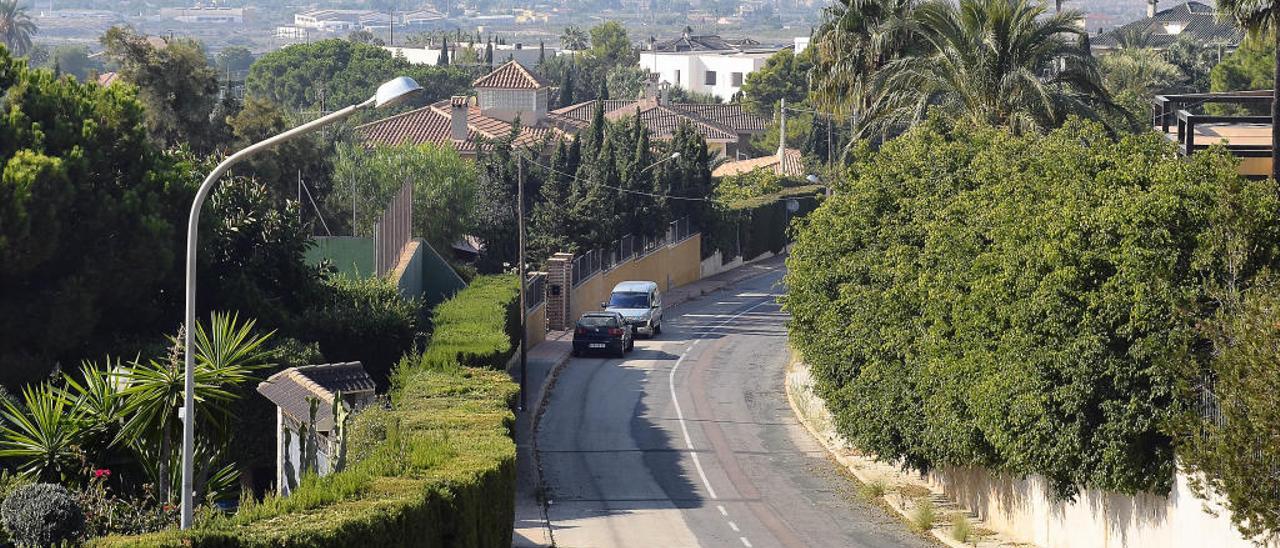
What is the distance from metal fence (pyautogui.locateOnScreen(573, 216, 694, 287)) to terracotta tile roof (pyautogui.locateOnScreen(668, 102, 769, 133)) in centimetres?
5495

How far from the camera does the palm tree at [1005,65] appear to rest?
4044 centimetres

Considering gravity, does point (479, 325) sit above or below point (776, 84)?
below

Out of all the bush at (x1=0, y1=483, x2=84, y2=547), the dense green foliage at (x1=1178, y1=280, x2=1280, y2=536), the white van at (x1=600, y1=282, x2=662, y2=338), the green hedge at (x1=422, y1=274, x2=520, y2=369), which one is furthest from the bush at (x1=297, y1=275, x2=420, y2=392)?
the bush at (x1=0, y1=483, x2=84, y2=547)

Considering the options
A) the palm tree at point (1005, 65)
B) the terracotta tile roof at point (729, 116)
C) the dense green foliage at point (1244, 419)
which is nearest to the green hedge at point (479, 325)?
the palm tree at point (1005, 65)

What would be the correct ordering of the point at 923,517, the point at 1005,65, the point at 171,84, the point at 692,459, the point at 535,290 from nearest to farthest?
the point at 923,517 → the point at 692,459 → the point at 1005,65 → the point at 535,290 → the point at 171,84

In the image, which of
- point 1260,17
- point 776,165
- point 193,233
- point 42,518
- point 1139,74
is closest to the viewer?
point 42,518

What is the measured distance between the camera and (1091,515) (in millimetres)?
27594

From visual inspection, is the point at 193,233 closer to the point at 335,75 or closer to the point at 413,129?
the point at 413,129

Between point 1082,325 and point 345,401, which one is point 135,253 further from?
point 1082,325

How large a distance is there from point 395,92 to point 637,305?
146ft

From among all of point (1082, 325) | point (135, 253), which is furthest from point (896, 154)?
point (135, 253)

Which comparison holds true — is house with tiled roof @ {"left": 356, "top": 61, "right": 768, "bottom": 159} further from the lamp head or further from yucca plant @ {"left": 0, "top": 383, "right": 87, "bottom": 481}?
the lamp head

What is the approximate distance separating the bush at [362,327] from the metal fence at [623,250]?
699 inches

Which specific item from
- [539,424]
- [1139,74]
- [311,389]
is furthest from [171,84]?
[1139,74]
